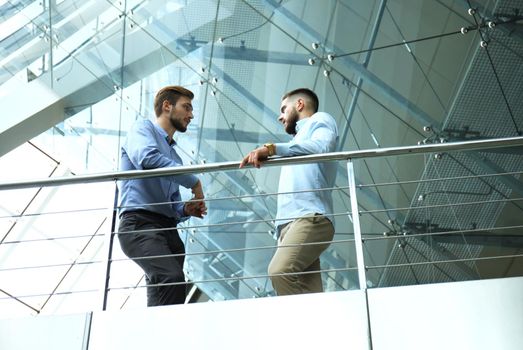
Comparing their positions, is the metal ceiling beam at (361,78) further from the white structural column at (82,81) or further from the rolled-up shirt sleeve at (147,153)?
the rolled-up shirt sleeve at (147,153)

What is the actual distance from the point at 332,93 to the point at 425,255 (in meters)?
0.61

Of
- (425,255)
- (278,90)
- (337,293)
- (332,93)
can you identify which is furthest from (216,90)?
(337,293)

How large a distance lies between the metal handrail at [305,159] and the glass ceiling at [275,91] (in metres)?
0.36

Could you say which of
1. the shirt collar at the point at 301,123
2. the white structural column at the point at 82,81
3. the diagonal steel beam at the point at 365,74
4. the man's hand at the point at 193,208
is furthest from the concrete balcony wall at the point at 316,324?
the white structural column at the point at 82,81

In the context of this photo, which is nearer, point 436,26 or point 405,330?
point 405,330

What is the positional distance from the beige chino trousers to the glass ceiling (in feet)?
1.04

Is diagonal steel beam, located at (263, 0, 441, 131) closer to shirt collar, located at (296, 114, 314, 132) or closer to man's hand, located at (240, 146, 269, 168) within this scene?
shirt collar, located at (296, 114, 314, 132)

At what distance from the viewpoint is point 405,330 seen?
1.69 metres

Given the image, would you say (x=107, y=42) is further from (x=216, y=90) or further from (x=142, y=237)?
(x=142, y=237)

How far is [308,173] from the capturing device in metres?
2.01

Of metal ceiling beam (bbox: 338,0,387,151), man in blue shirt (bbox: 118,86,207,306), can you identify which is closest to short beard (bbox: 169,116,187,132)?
man in blue shirt (bbox: 118,86,207,306)

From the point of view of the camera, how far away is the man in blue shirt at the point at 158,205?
6.28 feet

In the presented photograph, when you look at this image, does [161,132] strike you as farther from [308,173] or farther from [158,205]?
[308,173]

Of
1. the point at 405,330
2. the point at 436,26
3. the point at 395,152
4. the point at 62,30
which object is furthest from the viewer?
the point at 62,30
